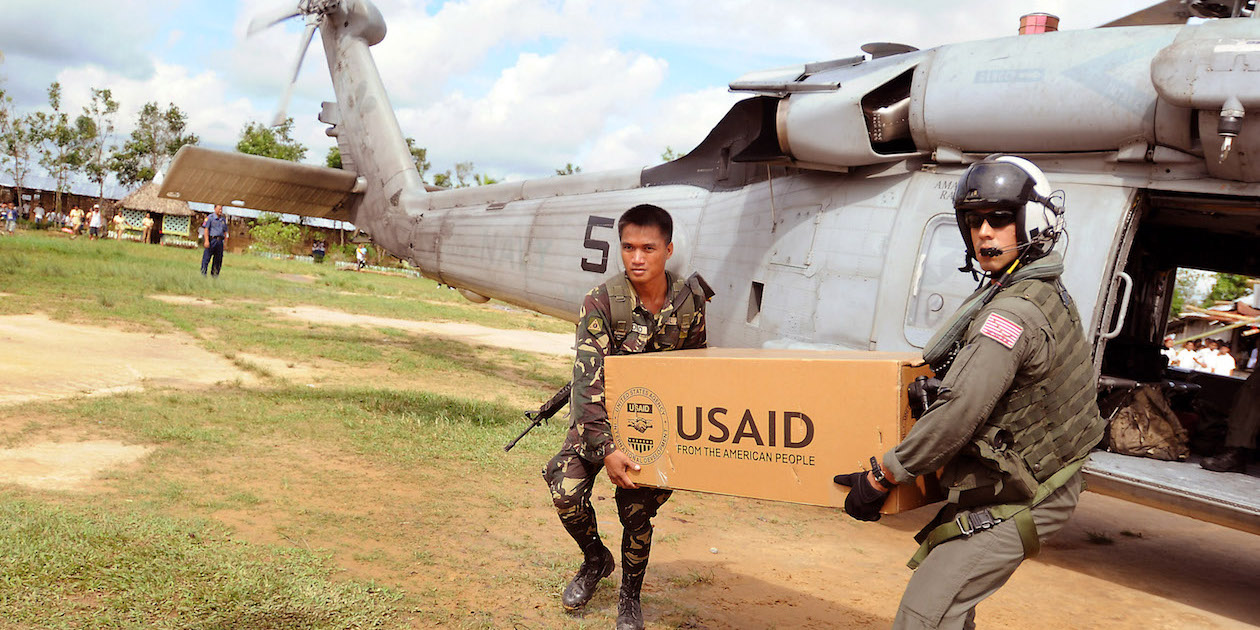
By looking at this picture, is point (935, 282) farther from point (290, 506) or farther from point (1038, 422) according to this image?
point (290, 506)

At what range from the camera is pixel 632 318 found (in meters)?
3.92

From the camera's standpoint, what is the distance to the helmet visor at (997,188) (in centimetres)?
275

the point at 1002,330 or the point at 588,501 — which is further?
the point at 588,501

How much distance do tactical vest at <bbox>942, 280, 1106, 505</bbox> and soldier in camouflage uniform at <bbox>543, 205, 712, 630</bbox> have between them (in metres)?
1.41

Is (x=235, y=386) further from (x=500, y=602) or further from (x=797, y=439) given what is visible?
(x=797, y=439)

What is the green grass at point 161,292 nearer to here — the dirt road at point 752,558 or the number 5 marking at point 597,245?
the dirt road at point 752,558

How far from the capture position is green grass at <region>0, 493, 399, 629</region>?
3.66 m

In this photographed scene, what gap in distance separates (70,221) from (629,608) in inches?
1810

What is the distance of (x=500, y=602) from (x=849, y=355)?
216cm

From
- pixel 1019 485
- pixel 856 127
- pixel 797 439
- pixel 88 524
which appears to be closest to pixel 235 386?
pixel 88 524

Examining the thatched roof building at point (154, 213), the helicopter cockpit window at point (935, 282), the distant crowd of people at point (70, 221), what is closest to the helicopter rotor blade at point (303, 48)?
the helicopter cockpit window at point (935, 282)

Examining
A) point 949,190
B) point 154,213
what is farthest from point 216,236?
point 154,213

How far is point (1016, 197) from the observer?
2.74m

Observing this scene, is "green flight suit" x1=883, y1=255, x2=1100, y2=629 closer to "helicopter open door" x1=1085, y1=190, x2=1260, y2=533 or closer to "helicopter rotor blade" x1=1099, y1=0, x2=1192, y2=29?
"helicopter open door" x1=1085, y1=190, x2=1260, y2=533
